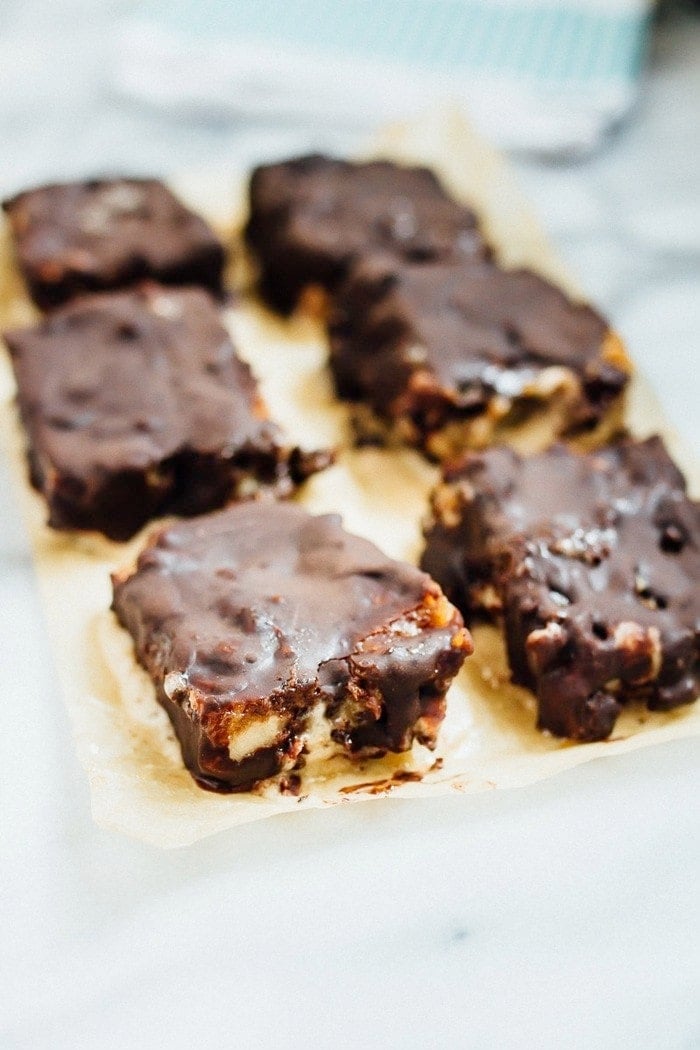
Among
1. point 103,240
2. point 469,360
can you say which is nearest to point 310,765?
point 469,360

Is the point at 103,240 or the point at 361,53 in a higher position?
the point at 361,53

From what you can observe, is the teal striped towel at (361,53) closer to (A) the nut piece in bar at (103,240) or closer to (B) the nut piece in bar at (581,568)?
(A) the nut piece in bar at (103,240)

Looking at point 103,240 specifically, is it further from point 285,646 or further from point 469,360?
point 285,646

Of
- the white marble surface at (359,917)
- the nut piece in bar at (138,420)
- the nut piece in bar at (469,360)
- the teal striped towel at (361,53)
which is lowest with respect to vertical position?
the white marble surface at (359,917)

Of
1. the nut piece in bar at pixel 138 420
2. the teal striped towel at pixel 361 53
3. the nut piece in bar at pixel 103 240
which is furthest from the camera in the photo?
the teal striped towel at pixel 361 53

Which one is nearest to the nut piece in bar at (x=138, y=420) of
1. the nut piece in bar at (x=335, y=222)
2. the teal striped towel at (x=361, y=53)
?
the nut piece in bar at (x=335, y=222)

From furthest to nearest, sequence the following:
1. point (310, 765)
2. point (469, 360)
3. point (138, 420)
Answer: point (469, 360) → point (138, 420) → point (310, 765)

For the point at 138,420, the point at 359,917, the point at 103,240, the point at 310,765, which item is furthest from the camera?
the point at 103,240
